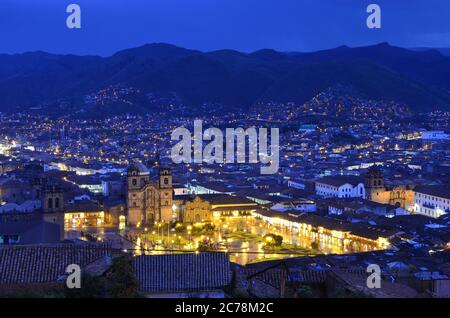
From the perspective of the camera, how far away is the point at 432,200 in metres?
24.0

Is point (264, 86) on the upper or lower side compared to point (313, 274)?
upper

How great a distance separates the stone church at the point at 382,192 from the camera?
2503 centimetres

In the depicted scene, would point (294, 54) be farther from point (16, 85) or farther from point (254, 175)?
point (254, 175)

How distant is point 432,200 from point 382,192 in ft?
6.42

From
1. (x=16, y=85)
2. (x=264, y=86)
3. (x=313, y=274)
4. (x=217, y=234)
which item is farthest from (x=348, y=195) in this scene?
(x=16, y=85)

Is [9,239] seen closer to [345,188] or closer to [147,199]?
[147,199]

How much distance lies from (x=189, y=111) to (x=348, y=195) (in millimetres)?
59301

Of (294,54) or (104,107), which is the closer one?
(104,107)

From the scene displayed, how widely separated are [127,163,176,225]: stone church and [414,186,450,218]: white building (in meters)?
8.46

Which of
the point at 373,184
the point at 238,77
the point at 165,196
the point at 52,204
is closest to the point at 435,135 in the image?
the point at 373,184

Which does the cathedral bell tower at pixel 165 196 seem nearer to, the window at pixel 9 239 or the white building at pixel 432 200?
the white building at pixel 432 200

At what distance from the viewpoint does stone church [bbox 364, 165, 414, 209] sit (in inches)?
985

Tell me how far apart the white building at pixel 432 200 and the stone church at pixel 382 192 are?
47 centimetres

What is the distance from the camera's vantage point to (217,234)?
66.1 feet
